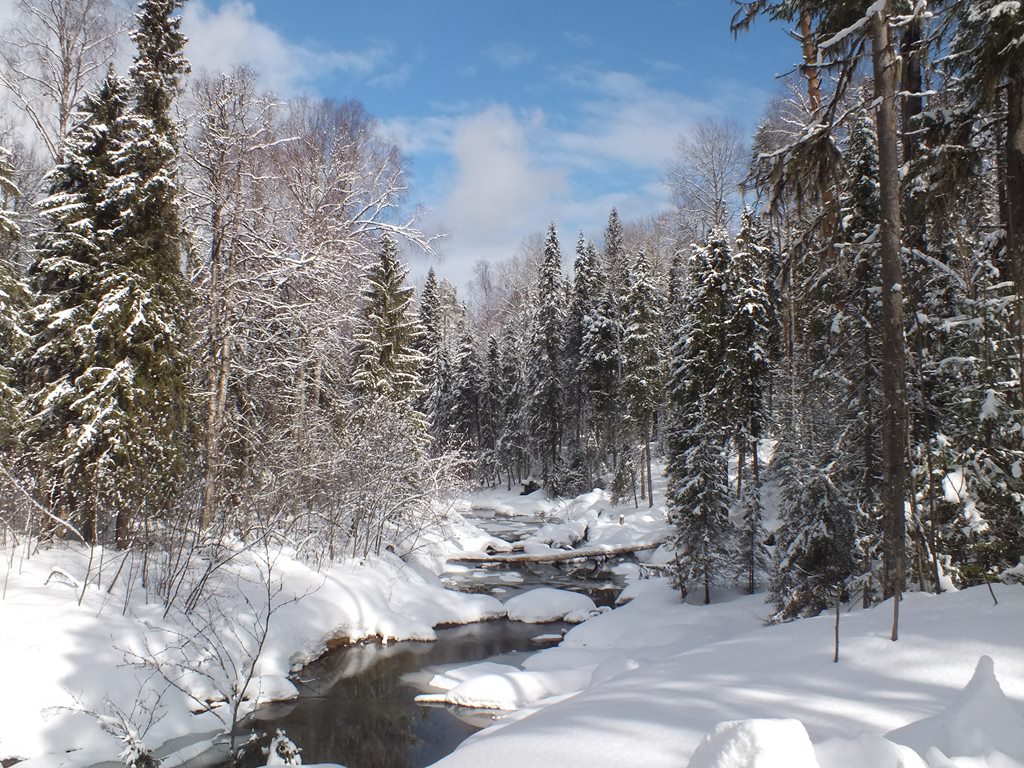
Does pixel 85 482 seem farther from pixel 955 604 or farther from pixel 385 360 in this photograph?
pixel 385 360

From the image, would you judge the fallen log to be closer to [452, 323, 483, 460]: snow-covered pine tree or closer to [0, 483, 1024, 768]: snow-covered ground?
[0, 483, 1024, 768]: snow-covered ground

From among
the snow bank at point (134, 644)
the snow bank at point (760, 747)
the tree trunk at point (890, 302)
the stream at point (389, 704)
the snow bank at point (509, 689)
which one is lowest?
the stream at point (389, 704)

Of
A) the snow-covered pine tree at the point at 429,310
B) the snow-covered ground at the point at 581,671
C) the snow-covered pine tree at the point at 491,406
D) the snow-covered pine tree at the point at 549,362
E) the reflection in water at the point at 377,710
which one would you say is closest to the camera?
the snow-covered ground at the point at 581,671

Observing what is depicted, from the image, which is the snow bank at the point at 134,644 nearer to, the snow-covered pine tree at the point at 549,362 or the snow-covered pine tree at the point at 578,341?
the snow-covered pine tree at the point at 578,341

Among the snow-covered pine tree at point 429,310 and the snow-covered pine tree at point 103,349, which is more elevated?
the snow-covered pine tree at point 429,310

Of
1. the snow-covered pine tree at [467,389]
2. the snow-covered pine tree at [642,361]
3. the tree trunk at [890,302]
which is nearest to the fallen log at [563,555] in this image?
the snow-covered pine tree at [642,361]

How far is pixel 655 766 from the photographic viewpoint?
10.7ft

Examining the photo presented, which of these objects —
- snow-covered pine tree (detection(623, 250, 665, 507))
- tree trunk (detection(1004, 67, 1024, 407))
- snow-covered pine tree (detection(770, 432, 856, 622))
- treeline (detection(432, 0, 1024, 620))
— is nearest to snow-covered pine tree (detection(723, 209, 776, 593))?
treeline (detection(432, 0, 1024, 620))

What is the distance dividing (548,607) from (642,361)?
1842 cm

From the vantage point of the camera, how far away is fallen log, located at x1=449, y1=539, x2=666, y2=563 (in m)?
21.0

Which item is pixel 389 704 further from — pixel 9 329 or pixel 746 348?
pixel 746 348

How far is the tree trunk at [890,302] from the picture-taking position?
21.7 feet

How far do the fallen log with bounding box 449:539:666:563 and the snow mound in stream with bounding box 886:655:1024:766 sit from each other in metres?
18.4

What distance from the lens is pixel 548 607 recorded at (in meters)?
14.9
